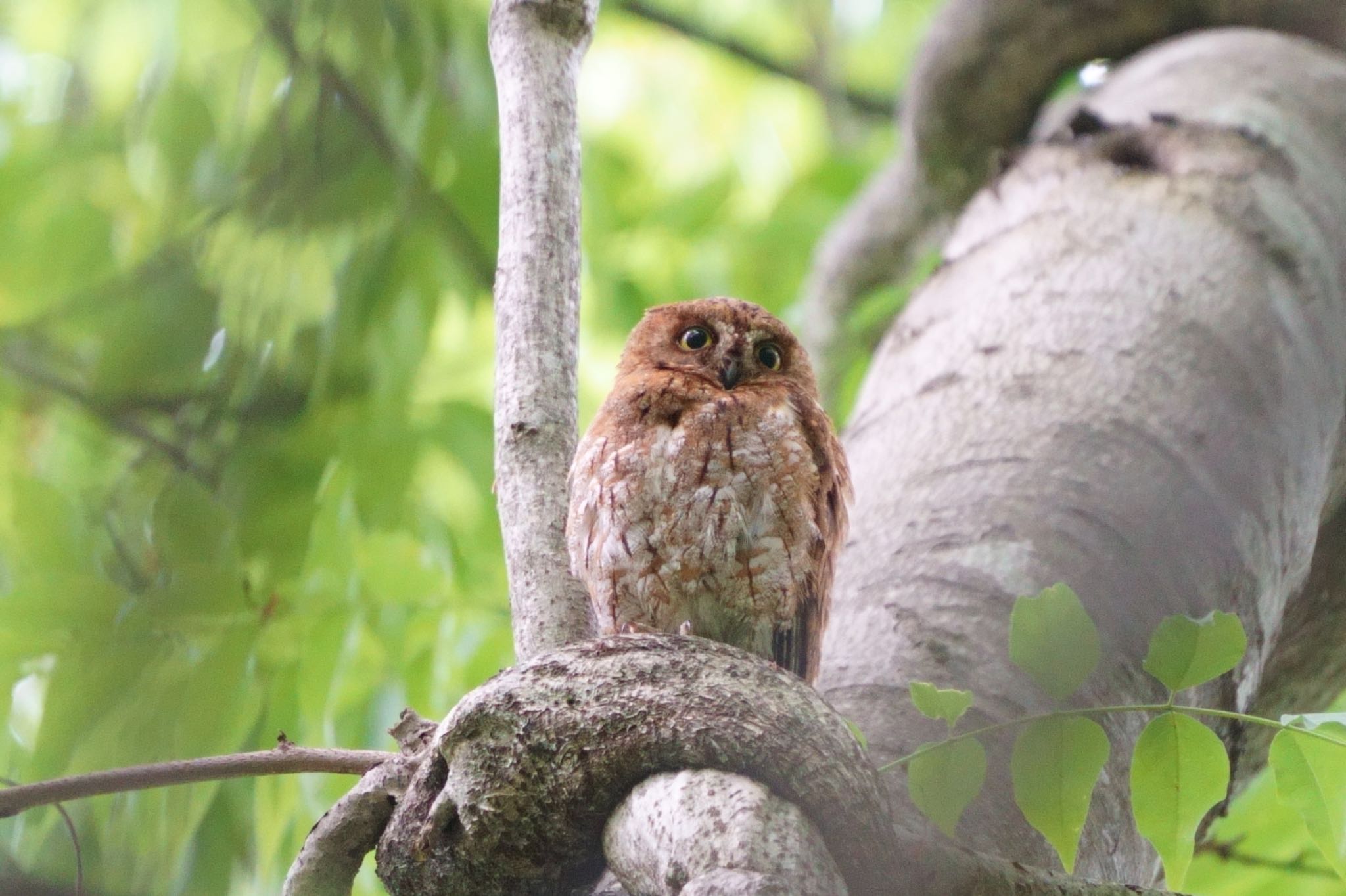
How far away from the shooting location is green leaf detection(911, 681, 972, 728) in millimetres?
1278

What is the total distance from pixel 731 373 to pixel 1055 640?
43.1 inches

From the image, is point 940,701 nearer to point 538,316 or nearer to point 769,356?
point 538,316

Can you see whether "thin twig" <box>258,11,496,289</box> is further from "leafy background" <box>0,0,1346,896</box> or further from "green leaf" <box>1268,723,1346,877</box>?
"green leaf" <box>1268,723,1346,877</box>

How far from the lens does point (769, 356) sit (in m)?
2.39

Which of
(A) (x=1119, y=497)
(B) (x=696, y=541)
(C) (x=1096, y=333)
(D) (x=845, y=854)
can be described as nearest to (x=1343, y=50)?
(C) (x=1096, y=333)

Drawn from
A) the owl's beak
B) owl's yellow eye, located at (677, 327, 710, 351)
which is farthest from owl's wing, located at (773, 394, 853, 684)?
owl's yellow eye, located at (677, 327, 710, 351)

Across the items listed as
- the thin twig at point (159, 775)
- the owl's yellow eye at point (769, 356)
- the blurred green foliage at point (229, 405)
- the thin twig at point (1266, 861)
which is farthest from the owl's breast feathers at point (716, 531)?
the thin twig at point (1266, 861)

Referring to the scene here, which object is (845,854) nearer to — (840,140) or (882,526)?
(882,526)

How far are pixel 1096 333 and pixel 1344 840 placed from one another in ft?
3.56

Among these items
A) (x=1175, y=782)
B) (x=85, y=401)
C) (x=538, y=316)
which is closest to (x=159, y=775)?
(x=538, y=316)

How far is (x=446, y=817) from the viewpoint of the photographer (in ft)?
3.98

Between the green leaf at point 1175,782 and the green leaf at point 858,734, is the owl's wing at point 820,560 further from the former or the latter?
the green leaf at point 1175,782

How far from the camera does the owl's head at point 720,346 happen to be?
7.71 ft

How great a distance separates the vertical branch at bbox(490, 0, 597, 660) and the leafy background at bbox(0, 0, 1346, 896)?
0.66 m
